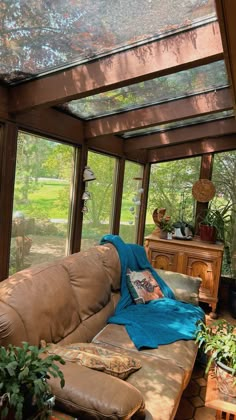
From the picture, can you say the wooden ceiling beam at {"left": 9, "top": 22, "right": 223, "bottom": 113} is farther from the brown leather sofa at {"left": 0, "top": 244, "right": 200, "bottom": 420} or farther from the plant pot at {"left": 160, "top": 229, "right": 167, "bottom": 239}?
the plant pot at {"left": 160, "top": 229, "right": 167, "bottom": 239}

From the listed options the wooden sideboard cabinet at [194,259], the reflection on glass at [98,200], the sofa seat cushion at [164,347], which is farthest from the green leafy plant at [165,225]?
the sofa seat cushion at [164,347]

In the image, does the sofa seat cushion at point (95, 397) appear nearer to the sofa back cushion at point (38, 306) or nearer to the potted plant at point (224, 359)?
the sofa back cushion at point (38, 306)

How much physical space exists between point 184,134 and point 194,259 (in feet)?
5.30

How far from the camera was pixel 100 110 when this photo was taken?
2898 millimetres

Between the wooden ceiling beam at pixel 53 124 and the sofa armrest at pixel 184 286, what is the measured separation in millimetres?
1662

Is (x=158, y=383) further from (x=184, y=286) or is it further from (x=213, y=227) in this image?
(x=213, y=227)

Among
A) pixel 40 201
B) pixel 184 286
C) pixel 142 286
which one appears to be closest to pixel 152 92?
pixel 40 201

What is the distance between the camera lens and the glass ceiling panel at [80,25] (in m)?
1.47

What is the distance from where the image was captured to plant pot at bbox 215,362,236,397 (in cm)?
150

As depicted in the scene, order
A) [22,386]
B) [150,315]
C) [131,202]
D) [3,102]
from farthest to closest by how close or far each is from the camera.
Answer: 1. [131,202]
2. [150,315]
3. [3,102]
4. [22,386]

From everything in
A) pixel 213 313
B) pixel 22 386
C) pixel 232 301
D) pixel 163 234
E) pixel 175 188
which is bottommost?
pixel 213 313

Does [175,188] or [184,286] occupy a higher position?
[175,188]

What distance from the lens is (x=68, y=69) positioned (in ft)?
6.59

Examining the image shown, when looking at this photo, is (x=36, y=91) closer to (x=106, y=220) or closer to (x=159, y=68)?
(x=159, y=68)
